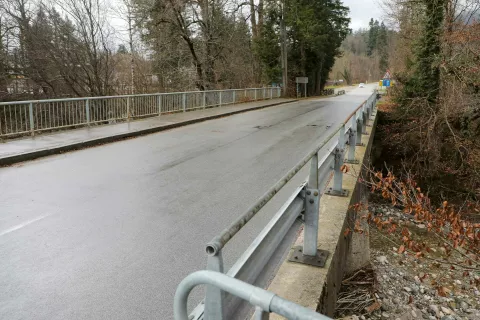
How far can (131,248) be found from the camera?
4629 millimetres

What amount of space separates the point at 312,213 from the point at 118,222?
2.89m

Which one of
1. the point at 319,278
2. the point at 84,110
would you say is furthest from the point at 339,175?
the point at 84,110

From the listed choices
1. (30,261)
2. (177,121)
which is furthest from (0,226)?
(177,121)

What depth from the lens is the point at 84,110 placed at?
15.2 metres

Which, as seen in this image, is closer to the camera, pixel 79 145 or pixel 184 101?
pixel 79 145

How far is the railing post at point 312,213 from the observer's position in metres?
3.70

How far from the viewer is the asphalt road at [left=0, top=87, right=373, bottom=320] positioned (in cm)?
362

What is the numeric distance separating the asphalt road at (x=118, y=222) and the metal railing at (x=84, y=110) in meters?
2.72

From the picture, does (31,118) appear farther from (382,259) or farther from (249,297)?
(249,297)

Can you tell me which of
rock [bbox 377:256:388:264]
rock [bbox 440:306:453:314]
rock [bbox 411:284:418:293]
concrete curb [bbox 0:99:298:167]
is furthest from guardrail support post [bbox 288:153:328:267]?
concrete curb [bbox 0:99:298:167]

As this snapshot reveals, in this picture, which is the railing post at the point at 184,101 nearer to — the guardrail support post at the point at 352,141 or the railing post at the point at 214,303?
the guardrail support post at the point at 352,141

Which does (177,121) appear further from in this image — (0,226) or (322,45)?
(322,45)

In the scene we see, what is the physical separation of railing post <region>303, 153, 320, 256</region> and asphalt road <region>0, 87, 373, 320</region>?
1.03 m

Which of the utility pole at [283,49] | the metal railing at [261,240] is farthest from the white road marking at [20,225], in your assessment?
the utility pole at [283,49]
